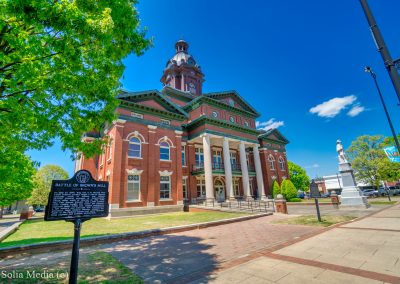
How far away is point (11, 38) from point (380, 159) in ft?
160

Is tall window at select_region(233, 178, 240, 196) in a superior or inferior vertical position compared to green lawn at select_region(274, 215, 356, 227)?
superior

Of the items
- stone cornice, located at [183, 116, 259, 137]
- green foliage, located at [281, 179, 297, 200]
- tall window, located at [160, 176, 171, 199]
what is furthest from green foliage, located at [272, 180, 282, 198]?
tall window, located at [160, 176, 171, 199]

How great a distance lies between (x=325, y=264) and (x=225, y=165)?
21.5 metres

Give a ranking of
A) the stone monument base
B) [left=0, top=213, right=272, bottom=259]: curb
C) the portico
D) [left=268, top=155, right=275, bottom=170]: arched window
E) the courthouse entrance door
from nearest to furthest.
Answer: [left=0, top=213, right=272, bottom=259]: curb, the stone monument base, the portico, the courthouse entrance door, [left=268, top=155, right=275, bottom=170]: arched window

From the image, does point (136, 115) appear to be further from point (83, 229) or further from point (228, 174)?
point (228, 174)

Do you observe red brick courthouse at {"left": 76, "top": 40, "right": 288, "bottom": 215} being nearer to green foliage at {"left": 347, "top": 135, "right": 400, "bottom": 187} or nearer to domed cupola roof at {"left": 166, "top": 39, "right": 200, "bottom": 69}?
domed cupola roof at {"left": 166, "top": 39, "right": 200, "bottom": 69}

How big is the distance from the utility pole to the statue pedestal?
16800mm

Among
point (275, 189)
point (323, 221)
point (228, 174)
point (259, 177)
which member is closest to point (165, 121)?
point (228, 174)

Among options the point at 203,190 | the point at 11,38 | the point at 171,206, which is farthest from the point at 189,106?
the point at 11,38

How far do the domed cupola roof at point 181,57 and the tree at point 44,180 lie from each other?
3374 centimetres

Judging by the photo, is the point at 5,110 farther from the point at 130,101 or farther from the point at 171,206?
the point at 171,206

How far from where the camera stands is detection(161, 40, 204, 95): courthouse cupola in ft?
131

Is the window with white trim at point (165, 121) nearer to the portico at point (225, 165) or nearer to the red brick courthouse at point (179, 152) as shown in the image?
the red brick courthouse at point (179, 152)

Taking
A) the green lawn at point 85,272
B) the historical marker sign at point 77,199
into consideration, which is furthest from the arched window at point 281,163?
the historical marker sign at point 77,199
